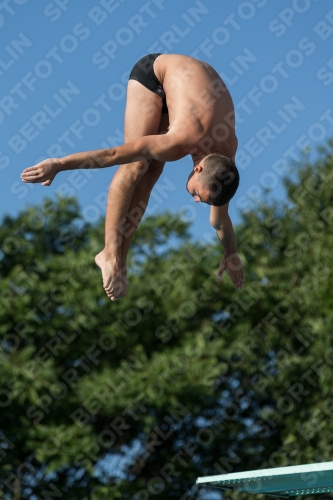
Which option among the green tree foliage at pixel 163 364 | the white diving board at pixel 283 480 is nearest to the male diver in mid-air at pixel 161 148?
the white diving board at pixel 283 480

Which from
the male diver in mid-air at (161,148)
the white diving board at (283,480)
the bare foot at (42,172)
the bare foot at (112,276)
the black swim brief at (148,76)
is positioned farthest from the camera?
the white diving board at (283,480)

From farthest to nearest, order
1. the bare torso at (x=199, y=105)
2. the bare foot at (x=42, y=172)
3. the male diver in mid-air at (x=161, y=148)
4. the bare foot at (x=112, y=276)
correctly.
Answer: the bare foot at (x=112, y=276), the bare torso at (x=199, y=105), the male diver in mid-air at (x=161, y=148), the bare foot at (x=42, y=172)

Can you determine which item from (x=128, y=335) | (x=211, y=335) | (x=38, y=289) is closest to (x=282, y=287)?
(x=211, y=335)

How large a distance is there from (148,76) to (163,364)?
29.8 ft

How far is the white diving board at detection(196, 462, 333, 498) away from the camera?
7910mm

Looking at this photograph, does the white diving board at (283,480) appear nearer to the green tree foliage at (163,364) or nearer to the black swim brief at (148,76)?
the green tree foliage at (163,364)

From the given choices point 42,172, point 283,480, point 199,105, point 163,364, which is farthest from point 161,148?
point 163,364

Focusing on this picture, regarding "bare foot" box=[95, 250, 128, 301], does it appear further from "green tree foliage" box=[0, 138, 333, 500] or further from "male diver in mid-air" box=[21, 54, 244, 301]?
"green tree foliage" box=[0, 138, 333, 500]

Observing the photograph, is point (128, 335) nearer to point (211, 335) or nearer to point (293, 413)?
point (211, 335)

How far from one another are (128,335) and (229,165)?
10727mm

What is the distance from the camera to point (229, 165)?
4.25 metres

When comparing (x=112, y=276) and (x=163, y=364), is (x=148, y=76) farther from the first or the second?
(x=163, y=364)

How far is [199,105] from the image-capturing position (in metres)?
4.34

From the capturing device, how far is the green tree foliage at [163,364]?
13125 mm
